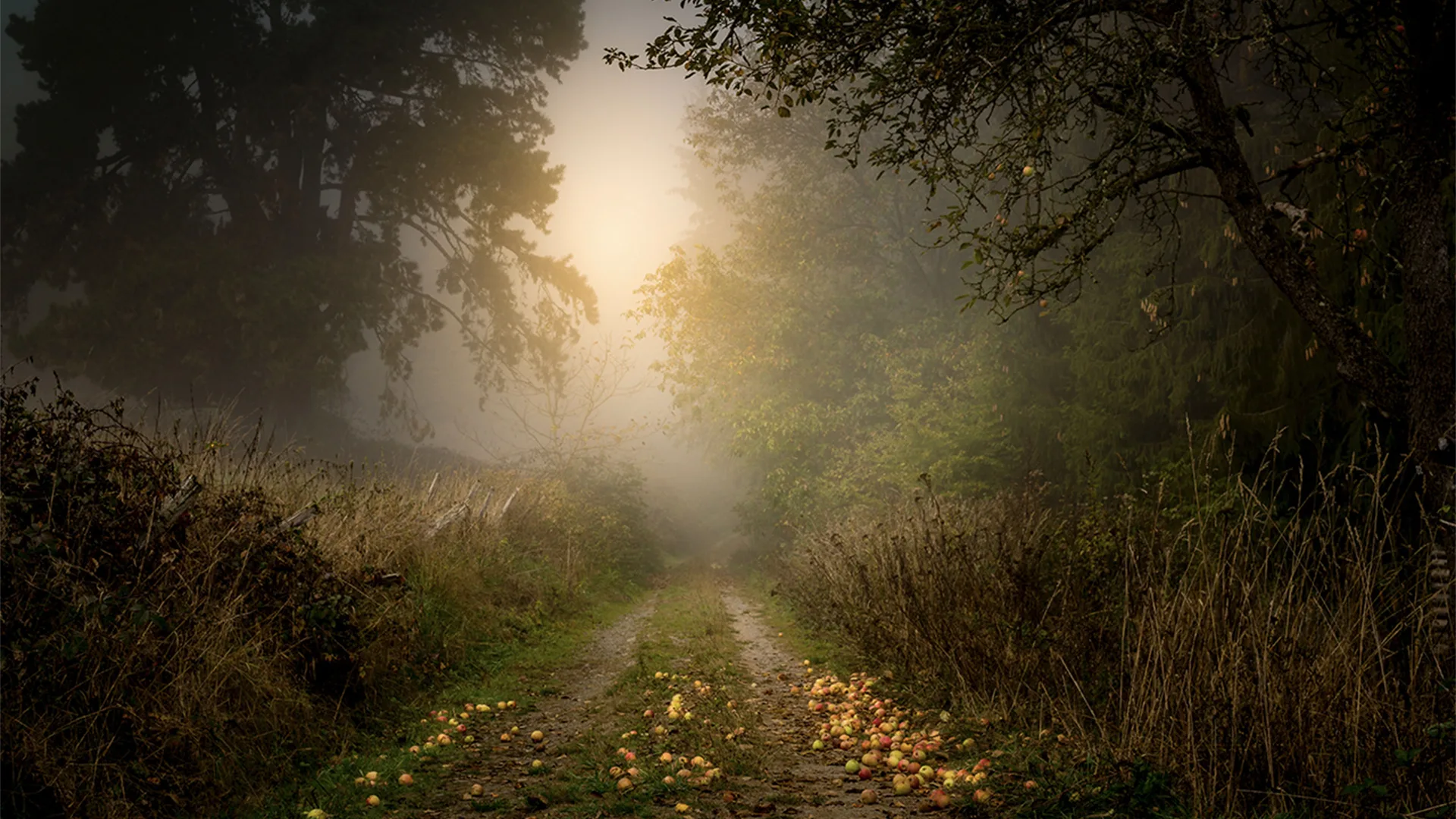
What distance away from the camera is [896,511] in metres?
10.2

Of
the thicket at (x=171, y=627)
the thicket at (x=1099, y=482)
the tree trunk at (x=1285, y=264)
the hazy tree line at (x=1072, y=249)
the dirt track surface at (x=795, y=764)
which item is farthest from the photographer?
the hazy tree line at (x=1072, y=249)

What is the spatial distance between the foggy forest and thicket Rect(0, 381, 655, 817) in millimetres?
27

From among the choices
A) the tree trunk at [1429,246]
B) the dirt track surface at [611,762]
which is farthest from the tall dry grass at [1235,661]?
the dirt track surface at [611,762]

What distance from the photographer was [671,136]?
139ft

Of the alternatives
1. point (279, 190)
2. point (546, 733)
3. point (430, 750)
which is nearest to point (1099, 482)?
point (546, 733)

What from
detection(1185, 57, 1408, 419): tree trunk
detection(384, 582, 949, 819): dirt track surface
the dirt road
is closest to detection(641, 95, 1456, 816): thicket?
detection(1185, 57, 1408, 419): tree trunk

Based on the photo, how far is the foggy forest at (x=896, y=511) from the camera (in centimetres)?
352

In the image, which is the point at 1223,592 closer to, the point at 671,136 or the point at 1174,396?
the point at 1174,396

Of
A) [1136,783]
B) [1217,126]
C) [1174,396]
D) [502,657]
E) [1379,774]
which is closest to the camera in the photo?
[1379,774]

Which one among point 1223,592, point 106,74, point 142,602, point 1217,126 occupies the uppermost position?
point 106,74

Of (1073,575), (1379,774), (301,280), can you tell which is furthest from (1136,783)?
(301,280)

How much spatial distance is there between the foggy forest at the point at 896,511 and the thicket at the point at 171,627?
0.09 ft

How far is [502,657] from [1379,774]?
6.99m

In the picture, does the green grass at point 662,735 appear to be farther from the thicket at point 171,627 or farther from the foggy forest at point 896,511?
the thicket at point 171,627
